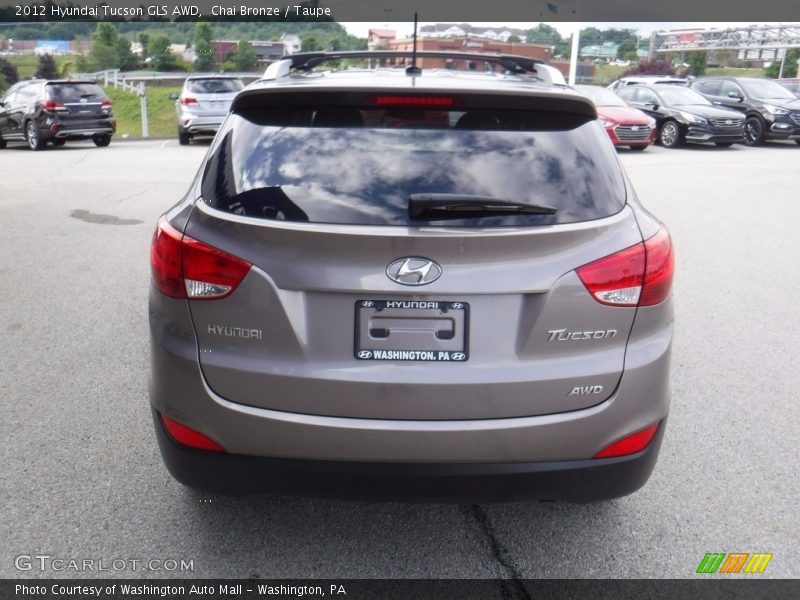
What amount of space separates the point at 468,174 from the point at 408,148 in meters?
0.23

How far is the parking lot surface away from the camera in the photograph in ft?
9.64

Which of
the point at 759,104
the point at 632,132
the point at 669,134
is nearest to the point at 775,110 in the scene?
the point at 759,104

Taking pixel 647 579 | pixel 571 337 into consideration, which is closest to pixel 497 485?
pixel 571 337

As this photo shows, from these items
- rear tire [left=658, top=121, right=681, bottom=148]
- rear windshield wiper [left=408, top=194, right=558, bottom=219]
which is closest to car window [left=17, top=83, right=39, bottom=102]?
rear tire [left=658, top=121, right=681, bottom=148]

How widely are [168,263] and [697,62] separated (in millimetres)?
79826

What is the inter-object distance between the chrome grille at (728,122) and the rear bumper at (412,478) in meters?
20.3

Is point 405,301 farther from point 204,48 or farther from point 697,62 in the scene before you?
point 697,62

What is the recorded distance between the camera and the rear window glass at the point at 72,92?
795 inches

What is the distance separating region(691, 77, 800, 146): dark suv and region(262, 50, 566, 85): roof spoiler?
825 inches

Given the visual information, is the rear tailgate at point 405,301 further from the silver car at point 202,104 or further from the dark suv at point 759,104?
the dark suv at point 759,104

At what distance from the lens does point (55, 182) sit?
1308 cm

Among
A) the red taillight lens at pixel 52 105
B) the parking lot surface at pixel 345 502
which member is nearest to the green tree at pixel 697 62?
the red taillight lens at pixel 52 105

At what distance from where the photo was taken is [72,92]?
20.5 metres

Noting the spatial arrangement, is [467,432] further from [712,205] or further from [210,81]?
[210,81]
